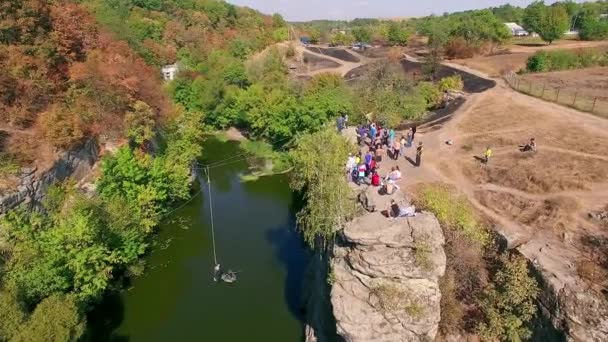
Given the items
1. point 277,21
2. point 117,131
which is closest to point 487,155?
point 117,131

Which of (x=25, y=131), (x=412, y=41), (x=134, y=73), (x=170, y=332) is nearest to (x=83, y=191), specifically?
(x=25, y=131)

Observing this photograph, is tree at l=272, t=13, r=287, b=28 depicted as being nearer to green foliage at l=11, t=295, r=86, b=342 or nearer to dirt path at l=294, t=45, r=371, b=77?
dirt path at l=294, t=45, r=371, b=77

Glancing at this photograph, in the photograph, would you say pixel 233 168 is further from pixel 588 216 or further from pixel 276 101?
pixel 588 216

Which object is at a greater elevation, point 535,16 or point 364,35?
point 535,16

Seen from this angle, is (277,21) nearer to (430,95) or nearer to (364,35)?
(364,35)

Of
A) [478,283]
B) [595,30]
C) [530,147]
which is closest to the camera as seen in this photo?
[478,283]

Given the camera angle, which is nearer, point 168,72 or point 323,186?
point 323,186

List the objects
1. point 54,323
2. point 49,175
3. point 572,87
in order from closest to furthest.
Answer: point 54,323 < point 49,175 < point 572,87

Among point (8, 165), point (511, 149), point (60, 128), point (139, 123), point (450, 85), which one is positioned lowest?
point (511, 149)
